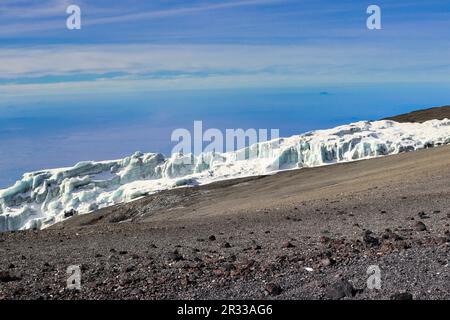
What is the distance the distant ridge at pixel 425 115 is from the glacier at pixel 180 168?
8579mm

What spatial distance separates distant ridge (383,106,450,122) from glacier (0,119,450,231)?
8579mm

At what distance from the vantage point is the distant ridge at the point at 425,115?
78.2m

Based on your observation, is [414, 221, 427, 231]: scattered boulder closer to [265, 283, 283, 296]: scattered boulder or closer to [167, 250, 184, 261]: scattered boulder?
[167, 250, 184, 261]: scattered boulder

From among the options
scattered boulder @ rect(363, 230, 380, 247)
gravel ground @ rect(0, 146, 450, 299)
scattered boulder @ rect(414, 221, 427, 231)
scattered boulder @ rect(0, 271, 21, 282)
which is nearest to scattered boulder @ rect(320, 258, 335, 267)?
gravel ground @ rect(0, 146, 450, 299)

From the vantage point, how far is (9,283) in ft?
37.5

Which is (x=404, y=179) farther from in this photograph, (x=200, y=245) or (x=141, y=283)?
(x=141, y=283)

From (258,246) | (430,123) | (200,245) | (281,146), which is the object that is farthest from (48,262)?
(430,123)

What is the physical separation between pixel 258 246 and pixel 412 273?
445 cm

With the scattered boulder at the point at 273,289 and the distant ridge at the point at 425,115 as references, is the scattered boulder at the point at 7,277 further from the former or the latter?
the distant ridge at the point at 425,115

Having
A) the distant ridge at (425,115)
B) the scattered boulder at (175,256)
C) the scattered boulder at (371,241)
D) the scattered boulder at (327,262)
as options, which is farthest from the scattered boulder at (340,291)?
the distant ridge at (425,115)

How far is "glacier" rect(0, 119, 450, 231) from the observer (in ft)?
186

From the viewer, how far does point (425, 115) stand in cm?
8106

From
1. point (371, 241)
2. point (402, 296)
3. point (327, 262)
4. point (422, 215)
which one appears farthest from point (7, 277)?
point (422, 215)

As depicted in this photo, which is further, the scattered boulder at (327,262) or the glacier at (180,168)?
the glacier at (180,168)
